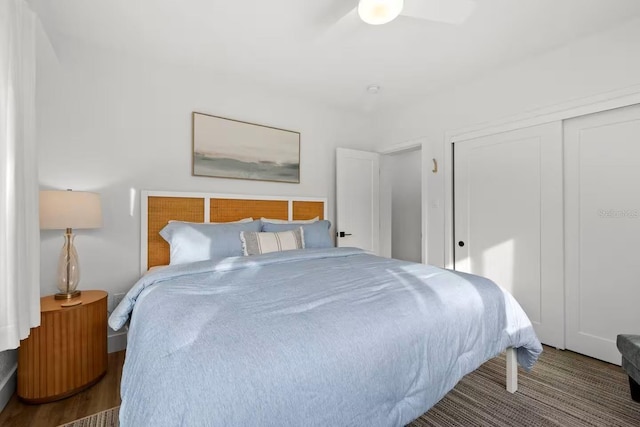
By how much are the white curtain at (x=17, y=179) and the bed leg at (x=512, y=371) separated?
268 centimetres

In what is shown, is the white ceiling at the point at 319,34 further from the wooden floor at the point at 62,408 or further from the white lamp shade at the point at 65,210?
the wooden floor at the point at 62,408

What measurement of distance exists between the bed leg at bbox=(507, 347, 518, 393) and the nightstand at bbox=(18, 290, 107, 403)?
8.86ft

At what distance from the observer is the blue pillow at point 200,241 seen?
7.75 ft

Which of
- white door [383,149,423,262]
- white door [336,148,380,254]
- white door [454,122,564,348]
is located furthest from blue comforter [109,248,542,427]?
white door [383,149,423,262]

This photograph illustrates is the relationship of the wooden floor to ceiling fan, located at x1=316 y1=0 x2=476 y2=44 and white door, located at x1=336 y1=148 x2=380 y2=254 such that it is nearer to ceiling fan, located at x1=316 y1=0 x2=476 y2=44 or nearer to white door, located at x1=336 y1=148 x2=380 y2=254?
white door, located at x1=336 y1=148 x2=380 y2=254

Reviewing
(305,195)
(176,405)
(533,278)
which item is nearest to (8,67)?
(176,405)

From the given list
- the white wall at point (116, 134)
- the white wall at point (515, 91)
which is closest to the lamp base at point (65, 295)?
the white wall at point (116, 134)

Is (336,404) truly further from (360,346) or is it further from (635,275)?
(635,275)

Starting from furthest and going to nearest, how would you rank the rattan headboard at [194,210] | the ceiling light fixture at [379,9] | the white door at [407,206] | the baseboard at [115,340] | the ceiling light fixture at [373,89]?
the white door at [407,206] → the ceiling light fixture at [373,89] → the rattan headboard at [194,210] → the baseboard at [115,340] → the ceiling light fixture at [379,9]

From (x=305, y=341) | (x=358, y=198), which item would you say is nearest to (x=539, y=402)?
(x=305, y=341)

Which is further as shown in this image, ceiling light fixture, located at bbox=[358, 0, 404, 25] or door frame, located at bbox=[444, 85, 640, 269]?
door frame, located at bbox=[444, 85, 640, 269]

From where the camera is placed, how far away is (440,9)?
174 cm

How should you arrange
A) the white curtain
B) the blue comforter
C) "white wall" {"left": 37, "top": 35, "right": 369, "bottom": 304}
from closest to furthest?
1. the blue comforter
2. the white curtain
3. "white wall" {"left": 37, "top": 35, "right": 369, "bottom": 304}

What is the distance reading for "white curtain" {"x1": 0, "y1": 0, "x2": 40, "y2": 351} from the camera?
1354mm
